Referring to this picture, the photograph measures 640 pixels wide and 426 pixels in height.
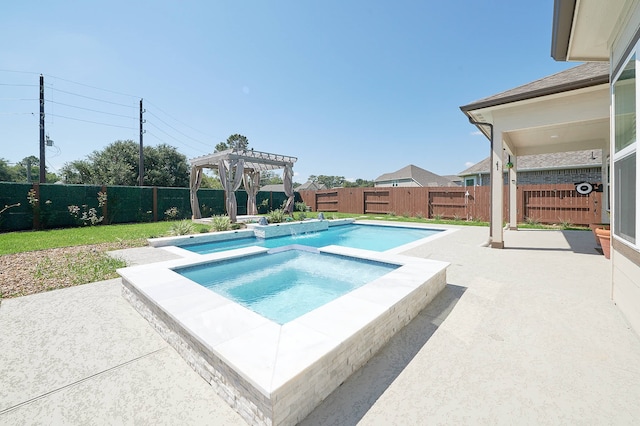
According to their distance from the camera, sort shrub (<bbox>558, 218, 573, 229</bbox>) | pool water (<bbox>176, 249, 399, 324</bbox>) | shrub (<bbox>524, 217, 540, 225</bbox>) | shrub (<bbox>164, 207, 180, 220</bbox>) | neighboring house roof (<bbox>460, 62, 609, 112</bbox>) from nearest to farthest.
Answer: pool water (<bbox>176, 249, 399, 324</bbox>)
neighboring house roof (<bbox>460, 62, 609, 112</bbox>)
shrub (<bbox>558, 218, 573, 229</bbox>)
shrub (<bbox>524, 217, 540, 225</bbox>)
shrub (<bbox>164, 207, 180, 220</bbox>)

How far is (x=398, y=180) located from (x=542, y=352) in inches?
1310

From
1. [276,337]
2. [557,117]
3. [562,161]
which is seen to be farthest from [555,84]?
[562,161]

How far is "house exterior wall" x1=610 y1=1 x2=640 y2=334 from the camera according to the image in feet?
8.98

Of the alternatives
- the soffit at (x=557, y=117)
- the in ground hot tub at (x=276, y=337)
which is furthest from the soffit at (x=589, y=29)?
the in ground hot tub at (x=276, y=337)

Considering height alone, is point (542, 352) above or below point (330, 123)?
below

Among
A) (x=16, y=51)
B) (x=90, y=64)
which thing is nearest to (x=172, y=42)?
(x=90, y=64)

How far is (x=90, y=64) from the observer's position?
483 inches

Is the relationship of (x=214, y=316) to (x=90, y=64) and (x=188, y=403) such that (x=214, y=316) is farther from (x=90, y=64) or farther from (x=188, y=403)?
(x=90, y=64)

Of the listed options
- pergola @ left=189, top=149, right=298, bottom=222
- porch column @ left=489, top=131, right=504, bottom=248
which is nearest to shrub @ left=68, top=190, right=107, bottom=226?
pergola @ left=189, top=149, right=298, bottom=222

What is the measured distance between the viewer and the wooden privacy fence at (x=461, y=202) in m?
11.2

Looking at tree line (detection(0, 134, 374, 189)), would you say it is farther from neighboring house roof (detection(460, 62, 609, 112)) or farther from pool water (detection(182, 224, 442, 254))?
neighboring house roof (detection(460, 62, 609, 112))

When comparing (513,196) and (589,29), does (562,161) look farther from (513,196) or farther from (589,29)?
(589,29)

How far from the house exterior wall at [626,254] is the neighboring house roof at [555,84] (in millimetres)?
2027

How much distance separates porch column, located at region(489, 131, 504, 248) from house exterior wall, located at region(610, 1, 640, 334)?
10.9 ft
